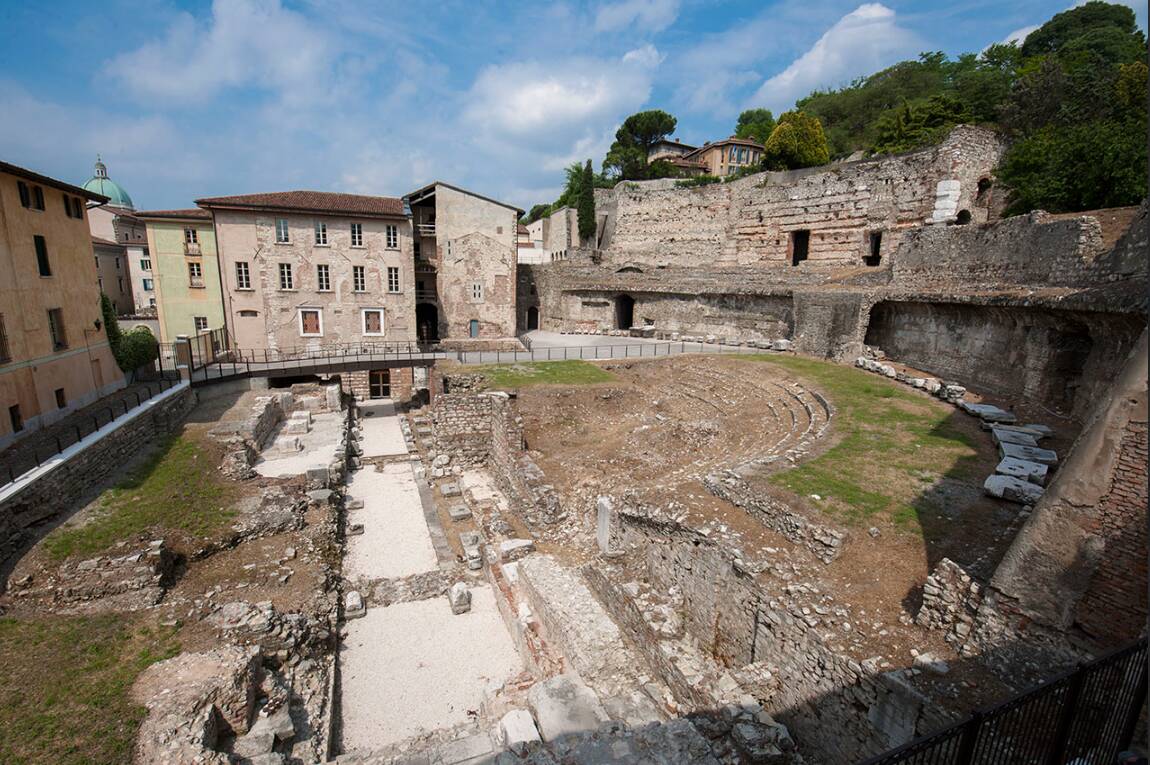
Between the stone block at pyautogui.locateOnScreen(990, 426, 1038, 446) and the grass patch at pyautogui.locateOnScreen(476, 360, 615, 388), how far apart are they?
13.4m

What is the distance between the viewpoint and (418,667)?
364 inches

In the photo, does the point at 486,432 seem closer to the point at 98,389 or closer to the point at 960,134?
the point at 98,389

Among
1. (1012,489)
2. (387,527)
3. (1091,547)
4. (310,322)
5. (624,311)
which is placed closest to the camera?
(1091,547)

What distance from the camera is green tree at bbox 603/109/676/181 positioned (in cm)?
5466

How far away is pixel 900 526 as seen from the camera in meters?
8.55

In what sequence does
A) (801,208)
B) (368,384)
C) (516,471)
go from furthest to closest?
(801,208)
(368,384)
(516,471)

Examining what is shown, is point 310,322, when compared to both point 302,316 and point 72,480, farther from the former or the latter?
point 72,480

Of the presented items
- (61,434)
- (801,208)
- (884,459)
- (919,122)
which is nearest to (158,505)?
(61,434)

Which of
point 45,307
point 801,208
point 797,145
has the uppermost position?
point 797,145

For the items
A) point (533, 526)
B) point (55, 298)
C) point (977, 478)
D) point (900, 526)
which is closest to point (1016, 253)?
point (977, 478)

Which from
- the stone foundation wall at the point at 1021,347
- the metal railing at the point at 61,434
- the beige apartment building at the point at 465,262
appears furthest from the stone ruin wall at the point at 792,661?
the beige apartment building at the point at 465,262

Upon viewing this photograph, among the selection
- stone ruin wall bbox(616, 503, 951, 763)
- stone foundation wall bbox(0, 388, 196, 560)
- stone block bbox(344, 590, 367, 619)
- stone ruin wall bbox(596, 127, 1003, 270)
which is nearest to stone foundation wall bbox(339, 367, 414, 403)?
stone foundation wall bbox(0, 388, 196, 560)

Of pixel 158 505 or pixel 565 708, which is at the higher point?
pixel 158 505

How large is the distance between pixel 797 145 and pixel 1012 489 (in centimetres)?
3344
